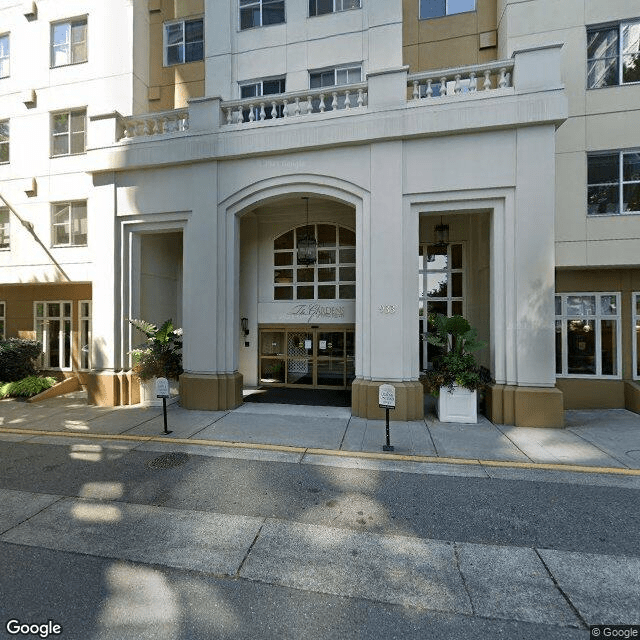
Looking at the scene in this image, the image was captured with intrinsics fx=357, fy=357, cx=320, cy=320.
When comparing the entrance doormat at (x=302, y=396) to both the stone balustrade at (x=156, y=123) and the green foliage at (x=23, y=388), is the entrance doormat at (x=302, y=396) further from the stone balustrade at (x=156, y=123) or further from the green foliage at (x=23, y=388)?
the stone balustrade at (x=156, y=123)

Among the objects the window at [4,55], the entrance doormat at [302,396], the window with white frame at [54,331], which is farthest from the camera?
the window with white frame at [54,331]

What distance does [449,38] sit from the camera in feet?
34.9

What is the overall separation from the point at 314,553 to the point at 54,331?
47.0 ft

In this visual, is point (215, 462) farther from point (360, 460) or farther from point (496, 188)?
point (496, 188)

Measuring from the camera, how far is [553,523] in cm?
416

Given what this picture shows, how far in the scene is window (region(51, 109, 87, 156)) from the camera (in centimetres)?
1248

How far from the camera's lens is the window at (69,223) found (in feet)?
40.7

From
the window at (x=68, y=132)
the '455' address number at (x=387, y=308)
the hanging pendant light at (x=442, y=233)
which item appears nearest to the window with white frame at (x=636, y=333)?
the hanging pendant light at (x=442, y=233)

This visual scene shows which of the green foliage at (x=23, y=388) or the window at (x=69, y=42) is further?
the window at (x=69, y=42)

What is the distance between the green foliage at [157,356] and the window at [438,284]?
25.2 ft

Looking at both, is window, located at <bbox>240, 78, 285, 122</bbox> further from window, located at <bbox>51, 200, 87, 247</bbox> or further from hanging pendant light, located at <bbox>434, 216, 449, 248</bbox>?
window, located at <bbox>51, 200, 87, 247</bbox>

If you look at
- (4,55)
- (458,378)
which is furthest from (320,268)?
(4,55)

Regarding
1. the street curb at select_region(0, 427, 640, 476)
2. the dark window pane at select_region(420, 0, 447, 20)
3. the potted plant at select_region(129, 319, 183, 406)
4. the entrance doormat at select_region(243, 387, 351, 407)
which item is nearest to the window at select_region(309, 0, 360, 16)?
the dark window pane at select_region(420, 0, 447, 20)

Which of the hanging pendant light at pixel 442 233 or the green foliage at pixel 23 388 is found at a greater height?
the hanging pendant light at pixel 442 233
